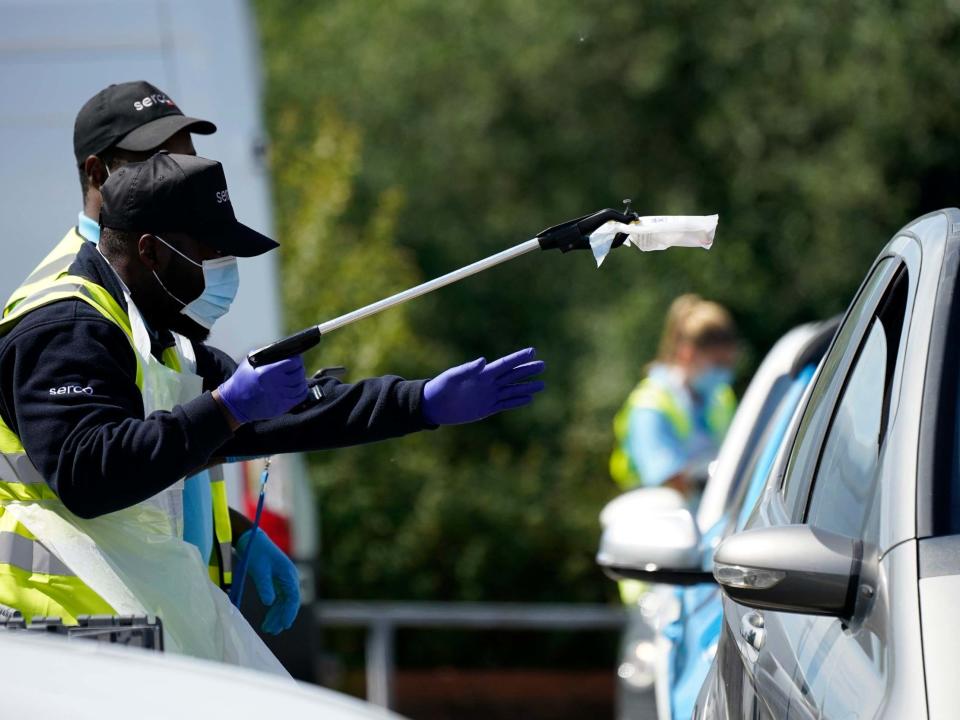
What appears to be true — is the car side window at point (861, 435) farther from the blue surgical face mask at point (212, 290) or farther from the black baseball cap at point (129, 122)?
the black baseball cap at point (129, 122)

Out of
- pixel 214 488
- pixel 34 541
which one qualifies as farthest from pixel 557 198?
pixel 34 541

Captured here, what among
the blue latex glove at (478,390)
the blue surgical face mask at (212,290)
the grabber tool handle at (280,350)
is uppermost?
the blue surgical face mask at (212,290)

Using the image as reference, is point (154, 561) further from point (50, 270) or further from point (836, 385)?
point (836, 385)

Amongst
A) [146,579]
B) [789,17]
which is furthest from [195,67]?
[789,17]

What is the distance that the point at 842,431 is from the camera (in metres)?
2.85

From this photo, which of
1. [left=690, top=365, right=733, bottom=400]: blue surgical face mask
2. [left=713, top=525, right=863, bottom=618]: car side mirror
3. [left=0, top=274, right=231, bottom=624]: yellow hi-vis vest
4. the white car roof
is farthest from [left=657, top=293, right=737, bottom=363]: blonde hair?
the white car roof

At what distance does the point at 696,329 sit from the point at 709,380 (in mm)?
222

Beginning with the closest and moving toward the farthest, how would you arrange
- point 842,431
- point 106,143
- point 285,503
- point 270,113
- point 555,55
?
1. point 842,431
2. point 106,143
3. point 285,503
4. point 555,55
5. point 270,113

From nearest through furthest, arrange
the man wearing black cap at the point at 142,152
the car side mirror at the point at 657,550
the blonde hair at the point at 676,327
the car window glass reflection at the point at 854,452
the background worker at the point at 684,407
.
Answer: the car window glass reflection at the point at 854,452 < the man wearing black cap at the point at 142,152 < the car side mirror at the point at 657,550 < the background worker at the point at 684,407 < the blonde hair at the point at 676,327

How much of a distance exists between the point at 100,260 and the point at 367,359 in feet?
23.2

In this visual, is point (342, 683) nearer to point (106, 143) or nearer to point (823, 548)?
point (106, 143)

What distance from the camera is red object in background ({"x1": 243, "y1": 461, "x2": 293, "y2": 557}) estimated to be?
482 centimetres

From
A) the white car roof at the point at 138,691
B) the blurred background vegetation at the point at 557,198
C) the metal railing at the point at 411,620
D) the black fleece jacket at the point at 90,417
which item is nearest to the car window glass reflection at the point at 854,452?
the white car roof at the point at 138,691

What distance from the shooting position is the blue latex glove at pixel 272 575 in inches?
143
